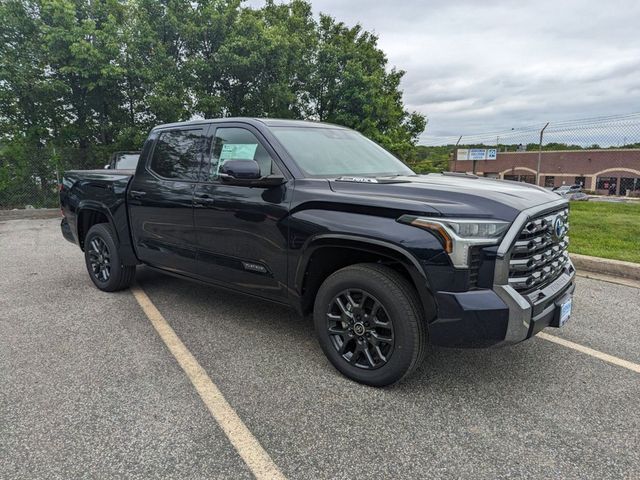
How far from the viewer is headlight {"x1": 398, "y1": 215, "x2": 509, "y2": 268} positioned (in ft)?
8.18

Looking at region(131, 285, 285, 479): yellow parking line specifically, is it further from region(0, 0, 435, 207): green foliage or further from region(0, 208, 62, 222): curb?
region(0, 0, 435, 207): green foliage

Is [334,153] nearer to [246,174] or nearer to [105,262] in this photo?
[246,174]

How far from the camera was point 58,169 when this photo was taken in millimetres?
14156

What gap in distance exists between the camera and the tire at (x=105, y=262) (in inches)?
194

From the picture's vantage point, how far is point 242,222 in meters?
3.50

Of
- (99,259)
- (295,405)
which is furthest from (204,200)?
(99,259)

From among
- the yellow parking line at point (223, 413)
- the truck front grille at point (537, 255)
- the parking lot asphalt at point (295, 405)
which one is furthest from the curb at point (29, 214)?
the truck front grille at point (537, 255)

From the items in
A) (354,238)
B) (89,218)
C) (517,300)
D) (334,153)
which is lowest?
(517,300)

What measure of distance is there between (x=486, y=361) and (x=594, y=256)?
3766 millimetres

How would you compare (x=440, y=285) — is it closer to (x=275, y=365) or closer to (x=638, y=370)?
(x=275, y=365)

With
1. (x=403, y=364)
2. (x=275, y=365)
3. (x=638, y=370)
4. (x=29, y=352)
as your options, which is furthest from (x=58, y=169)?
(x=638, y=370)

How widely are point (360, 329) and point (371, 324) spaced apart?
0.09 m

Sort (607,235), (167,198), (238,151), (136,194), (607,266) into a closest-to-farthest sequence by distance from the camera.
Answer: (238,151)
(167,198)
(136,194)
(607,266)
(607,235)

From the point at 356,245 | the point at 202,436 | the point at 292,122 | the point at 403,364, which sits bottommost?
the point at 202,436
